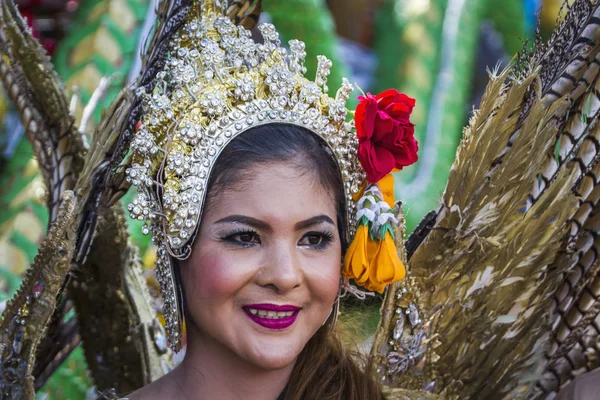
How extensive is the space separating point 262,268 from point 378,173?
0.38 metres

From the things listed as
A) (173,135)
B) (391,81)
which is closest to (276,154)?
(173,135)

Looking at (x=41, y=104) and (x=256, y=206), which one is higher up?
(x=41, y=104)

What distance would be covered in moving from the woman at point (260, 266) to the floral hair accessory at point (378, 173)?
0.06 meters

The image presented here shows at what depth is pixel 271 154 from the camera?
1.63m

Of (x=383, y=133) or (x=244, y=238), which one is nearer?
(x=244, y=238)

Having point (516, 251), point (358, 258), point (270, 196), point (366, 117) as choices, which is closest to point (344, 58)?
point (516, 251)

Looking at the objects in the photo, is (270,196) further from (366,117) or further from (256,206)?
(366,117)

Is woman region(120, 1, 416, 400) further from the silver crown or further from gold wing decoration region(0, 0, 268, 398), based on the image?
gold wing decoration region(0, 0, 268, 398)

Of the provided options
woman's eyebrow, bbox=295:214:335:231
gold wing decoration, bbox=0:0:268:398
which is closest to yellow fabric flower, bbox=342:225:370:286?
woman's eyebrow, bbox=295:214:335:231

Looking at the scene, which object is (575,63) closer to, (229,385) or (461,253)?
(461,253)

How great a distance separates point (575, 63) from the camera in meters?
2.06

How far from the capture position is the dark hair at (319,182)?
1.63 metres

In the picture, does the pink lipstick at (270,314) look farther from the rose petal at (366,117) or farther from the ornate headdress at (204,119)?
the rose petal at (366,117)

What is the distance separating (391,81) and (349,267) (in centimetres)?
234
